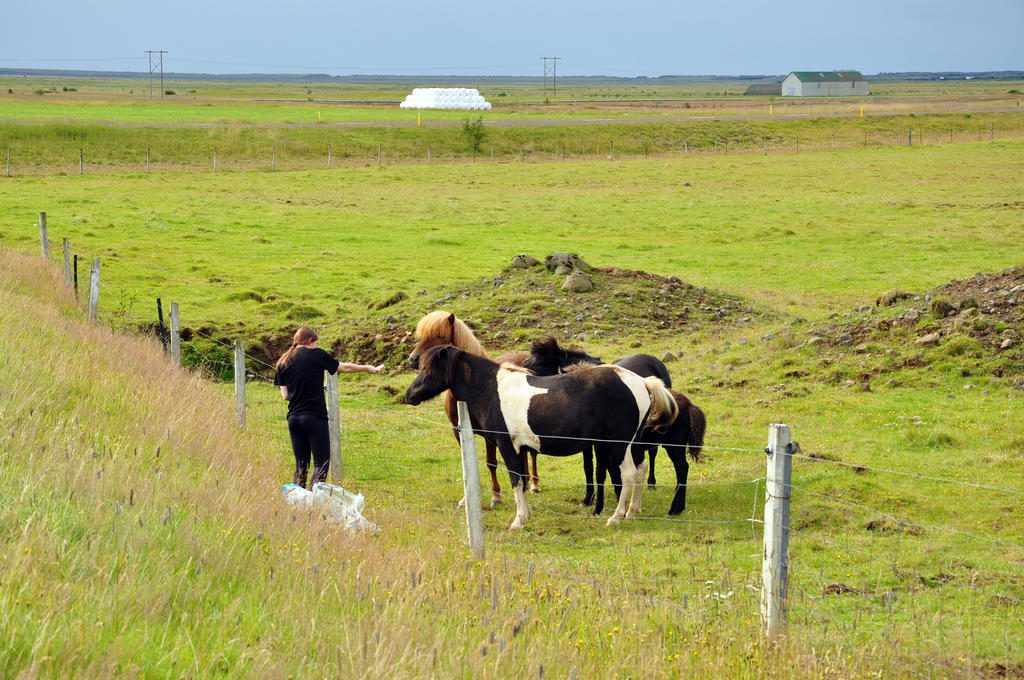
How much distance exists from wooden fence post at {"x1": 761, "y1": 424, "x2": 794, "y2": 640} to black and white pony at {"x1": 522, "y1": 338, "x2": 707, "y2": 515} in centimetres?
378

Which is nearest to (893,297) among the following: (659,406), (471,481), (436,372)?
(659,406)

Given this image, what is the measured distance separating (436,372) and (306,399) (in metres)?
1.43

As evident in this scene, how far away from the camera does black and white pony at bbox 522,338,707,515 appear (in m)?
10.4

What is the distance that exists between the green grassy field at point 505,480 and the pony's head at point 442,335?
5.44 ft

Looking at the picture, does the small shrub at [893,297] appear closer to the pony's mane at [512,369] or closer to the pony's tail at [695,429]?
the pony's tail at [695,429]

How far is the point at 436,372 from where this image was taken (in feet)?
34.7

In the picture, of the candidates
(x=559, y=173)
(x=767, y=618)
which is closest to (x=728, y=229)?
(x=559, y=173)

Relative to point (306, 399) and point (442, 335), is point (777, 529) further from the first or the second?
point (442, 335)

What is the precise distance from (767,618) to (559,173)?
158 ft

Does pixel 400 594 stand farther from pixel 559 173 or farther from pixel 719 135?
pixel 719 135

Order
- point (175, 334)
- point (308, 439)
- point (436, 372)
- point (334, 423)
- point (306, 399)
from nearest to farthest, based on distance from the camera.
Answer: point (306, 399) → point (308, 439) → point (436, 372) → point (334, 423) → point (175, 334)

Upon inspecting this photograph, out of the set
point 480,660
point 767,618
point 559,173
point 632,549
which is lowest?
point 632,549

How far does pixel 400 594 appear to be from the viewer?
5.34 metres

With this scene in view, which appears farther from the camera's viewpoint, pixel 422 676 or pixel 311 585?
pixel 311 585
